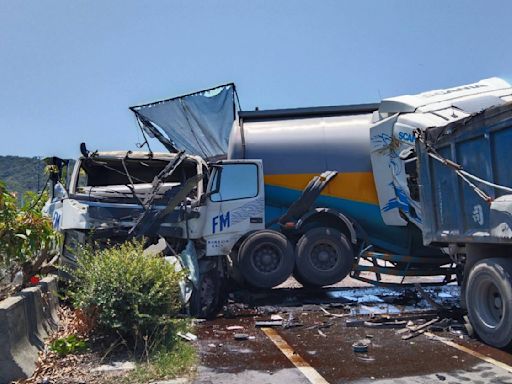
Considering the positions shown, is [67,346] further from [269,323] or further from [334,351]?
[269,323]

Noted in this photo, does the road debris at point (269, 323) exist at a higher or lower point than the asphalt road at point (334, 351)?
higher

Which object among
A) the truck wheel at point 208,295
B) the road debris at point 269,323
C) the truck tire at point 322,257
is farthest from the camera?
the truck tire at point 322,257

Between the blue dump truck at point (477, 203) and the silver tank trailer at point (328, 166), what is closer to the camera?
the blue dump truck at point (477, 203)

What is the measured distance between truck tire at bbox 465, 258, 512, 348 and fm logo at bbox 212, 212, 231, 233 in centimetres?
388

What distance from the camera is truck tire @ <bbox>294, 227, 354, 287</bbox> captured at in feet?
31.0

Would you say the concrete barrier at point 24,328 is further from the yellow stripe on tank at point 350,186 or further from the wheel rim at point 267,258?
the yellow stripe on tank at point 350,186

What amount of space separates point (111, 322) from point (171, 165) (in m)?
3.58

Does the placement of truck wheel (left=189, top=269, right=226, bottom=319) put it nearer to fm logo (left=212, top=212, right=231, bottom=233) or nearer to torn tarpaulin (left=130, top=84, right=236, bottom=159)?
fm logo (left=212, top=212, right=231, bottom=233)

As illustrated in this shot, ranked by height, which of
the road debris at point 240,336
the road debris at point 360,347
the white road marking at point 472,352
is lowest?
the white road marking at point 472,352

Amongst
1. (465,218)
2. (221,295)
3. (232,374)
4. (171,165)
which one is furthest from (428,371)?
(171,165)

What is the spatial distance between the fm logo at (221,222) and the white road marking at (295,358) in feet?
6.68

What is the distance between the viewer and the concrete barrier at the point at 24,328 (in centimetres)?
448

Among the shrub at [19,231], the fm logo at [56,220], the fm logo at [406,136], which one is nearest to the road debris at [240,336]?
the shrub at [19,231]

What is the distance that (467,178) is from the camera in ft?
20.5
